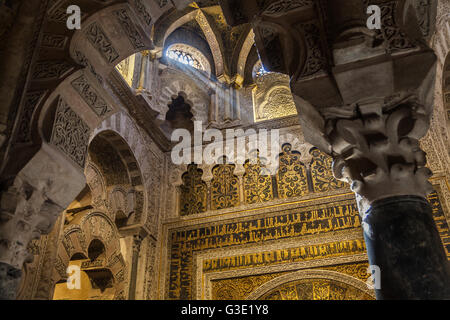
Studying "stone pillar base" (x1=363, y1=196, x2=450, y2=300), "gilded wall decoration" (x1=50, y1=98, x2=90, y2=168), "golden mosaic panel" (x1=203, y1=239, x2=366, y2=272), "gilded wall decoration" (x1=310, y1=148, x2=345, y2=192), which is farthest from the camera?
"gilded wall decoration" (x1=310, y1=148, x2=345, y2=192)

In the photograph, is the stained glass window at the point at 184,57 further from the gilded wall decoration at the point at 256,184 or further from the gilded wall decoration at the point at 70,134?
the gilded wall decoration at the point at 70,134

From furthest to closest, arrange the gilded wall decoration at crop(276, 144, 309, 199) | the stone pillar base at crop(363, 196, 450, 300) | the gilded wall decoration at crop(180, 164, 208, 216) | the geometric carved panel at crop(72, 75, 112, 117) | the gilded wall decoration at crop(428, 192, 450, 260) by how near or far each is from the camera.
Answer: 1. the gilded wall decoration at crop(180, 164, 208, 216)
2. the gilded wall decoration at crop(276, 144, 309, 199)
3. the gilded wall decoration at crop(428, 192, 450, 260)
4. the geometric carved panel at crop(72, 75, 112, 117)
5. the stone pillar base at crop(363, 196, 450, 300)

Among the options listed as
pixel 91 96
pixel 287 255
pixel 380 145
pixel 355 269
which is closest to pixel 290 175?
pixel 287 255

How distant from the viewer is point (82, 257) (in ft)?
19.2

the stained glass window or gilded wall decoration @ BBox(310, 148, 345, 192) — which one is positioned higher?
the stained glass window

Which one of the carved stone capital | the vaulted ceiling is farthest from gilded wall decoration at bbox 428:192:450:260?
the vaulted ceiling

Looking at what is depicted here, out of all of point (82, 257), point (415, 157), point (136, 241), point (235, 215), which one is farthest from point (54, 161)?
point (235, 215)

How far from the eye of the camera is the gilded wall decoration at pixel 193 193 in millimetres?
7348

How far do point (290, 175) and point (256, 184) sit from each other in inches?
23.8

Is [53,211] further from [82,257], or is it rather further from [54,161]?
[82,257]

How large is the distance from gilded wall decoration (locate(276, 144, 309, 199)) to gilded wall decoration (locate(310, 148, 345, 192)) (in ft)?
0.53

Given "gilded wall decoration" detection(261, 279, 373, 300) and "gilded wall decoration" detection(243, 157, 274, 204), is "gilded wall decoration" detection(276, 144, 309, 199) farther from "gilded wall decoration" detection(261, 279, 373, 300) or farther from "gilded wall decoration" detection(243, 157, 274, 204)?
"gilded wall decoration" detection(261, 279, 373, 300)

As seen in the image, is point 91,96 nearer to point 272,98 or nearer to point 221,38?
point 272,98

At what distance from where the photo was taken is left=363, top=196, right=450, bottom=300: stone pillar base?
1.80 meters
